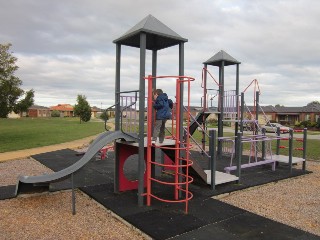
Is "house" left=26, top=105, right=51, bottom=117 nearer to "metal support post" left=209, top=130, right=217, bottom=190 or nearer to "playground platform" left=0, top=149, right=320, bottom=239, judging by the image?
"playground platform" left=0, top=149, right=320, bottom=239

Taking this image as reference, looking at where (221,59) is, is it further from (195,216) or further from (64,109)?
(64,109)

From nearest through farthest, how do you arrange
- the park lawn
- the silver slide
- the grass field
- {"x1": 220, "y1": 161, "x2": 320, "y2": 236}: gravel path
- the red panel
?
{"x1": 220, "y1": 161, "x2": 320, "y2": 236}: gravel path, the silver slide, the red panel, the grass field, the park lawn

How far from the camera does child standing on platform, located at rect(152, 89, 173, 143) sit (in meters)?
5.84

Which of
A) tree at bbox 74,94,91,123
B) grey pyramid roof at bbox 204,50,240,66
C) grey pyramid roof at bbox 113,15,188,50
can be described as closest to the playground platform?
grey pyramid roof at bbox 113,15,188,50

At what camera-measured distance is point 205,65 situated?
11.9 m

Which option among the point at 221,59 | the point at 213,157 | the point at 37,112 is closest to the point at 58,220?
the point at 213,157

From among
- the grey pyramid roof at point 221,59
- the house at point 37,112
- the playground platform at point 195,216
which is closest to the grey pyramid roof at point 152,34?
the playground platform at point 195,216

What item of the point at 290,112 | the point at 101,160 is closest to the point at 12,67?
the point at 101,160

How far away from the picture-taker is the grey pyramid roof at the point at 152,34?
18.5 feet

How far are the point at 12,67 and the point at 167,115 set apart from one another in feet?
48.3

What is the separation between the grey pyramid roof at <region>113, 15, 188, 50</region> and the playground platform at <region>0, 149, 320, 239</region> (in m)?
2.91

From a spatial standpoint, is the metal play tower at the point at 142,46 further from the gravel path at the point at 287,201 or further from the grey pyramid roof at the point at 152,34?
the gravel path at the point at 287,201

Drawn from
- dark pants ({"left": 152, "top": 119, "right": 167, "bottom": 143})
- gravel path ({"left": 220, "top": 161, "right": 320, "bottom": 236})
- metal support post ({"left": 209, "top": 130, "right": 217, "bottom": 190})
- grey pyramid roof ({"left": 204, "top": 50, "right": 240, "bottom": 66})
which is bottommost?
gravel path ({"left": 220, "top": 161, "right": 320, "bottom": 236})

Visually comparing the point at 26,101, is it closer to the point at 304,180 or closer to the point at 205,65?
the point at 205,65
